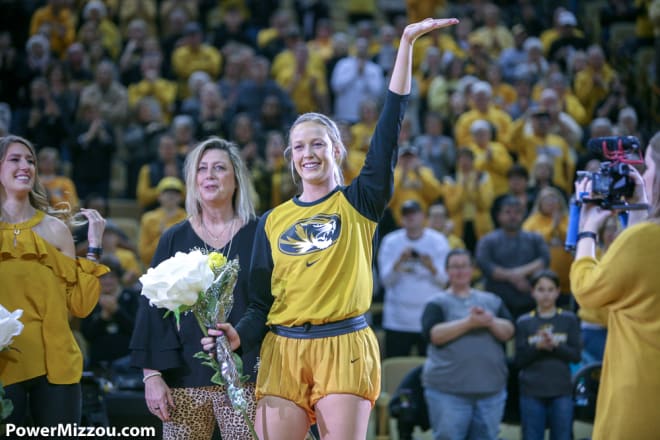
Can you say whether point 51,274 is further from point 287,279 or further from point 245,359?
point 287,279

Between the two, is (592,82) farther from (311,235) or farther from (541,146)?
(311,235)

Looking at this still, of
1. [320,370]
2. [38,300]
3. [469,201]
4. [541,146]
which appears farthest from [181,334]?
[541,146]

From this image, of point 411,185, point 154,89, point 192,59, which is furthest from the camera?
point 192,59

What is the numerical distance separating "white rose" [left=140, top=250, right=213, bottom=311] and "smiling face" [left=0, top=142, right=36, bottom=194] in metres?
1.26

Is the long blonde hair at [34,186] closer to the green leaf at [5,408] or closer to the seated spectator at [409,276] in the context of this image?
the green leaf at [5,408]

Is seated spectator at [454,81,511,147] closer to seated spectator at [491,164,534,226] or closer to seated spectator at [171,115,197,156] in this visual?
seated spectator at [491,164,534,226]

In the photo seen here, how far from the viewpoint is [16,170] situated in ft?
16.0

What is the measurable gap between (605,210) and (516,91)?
352 inches

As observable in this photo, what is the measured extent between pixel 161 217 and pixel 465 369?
3949mm

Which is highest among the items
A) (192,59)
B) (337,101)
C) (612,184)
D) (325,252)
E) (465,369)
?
(192,59)

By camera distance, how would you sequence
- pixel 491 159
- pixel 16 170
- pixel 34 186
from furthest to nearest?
pixel 491 159, pixel 34 186, pixel 16 170

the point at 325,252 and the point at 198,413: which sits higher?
the point at 325,252

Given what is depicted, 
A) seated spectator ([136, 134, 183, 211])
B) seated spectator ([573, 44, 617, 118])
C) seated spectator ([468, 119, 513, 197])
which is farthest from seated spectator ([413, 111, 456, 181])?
seated spectator ([136, 134, 183, 211])

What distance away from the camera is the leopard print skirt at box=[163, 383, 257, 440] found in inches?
182
